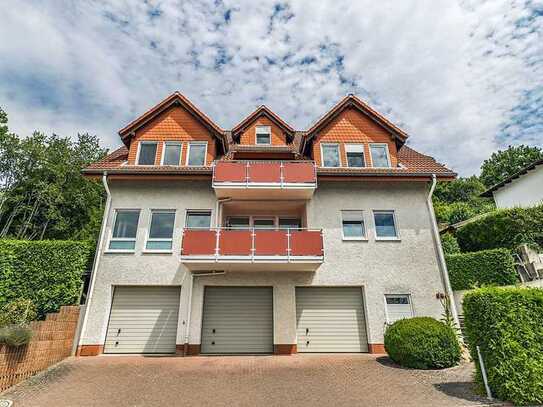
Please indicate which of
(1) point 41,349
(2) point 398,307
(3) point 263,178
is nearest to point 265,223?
(3) point 263,178

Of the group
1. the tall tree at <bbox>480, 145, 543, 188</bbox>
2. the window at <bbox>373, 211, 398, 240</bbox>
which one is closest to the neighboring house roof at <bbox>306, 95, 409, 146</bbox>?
the window at <bbox>373, 211, 398, 240</bbox>

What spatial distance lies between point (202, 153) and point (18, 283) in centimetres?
924

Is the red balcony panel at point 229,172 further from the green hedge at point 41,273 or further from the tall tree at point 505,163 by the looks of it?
the tall tree at point 505,163

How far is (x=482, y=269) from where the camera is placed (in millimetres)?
14492

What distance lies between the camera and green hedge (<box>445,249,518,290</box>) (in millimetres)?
14281

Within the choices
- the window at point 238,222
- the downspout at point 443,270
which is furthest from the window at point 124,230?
the downspout at point 443,270

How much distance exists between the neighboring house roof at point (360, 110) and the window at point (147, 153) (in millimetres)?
7850

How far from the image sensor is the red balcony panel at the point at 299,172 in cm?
1388

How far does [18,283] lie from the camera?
12.2 meters

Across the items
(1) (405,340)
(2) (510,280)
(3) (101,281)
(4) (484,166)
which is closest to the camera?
(1) (405,340)

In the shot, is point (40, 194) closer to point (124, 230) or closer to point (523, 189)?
point (124, 230)

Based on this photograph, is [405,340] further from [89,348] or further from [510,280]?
[89,348]

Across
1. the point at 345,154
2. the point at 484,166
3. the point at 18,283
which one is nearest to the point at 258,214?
the point at 345,154

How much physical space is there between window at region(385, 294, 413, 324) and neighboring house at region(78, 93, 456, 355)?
5 cm
